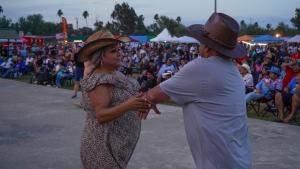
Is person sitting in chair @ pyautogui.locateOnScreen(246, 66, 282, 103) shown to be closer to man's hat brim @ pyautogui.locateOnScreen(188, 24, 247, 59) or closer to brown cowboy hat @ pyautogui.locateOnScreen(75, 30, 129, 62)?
brown cowboy hat @ pyautogui.locateOnScreen(75, 30, 129, 62)

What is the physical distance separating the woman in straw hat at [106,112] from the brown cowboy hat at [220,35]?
0.65 m

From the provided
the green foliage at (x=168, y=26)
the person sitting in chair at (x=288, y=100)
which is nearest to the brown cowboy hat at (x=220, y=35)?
the person sitting in chair at (x=288, y=100)

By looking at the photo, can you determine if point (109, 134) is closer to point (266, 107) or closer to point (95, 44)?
point (95, 44)

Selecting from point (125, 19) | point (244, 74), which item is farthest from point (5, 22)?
point (244, 74)

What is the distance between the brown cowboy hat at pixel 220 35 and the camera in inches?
94.0

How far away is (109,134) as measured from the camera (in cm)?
279

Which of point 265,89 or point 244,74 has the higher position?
point 244,74

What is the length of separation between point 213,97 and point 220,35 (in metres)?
0.35

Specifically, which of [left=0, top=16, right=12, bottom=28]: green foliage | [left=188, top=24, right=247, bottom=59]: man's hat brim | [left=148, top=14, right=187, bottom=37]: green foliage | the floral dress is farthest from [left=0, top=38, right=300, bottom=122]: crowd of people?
[left=0, top=16, right=12, bottom=28]: green foliage

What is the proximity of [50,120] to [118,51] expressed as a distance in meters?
6.35

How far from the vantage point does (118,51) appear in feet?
10.0

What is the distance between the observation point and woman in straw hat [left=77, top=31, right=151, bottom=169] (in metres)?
2.75

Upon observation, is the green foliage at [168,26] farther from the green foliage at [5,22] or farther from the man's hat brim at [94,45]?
the man's hat brim at [94,45]

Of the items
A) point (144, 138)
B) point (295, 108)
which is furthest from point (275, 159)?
point (295, 108)
